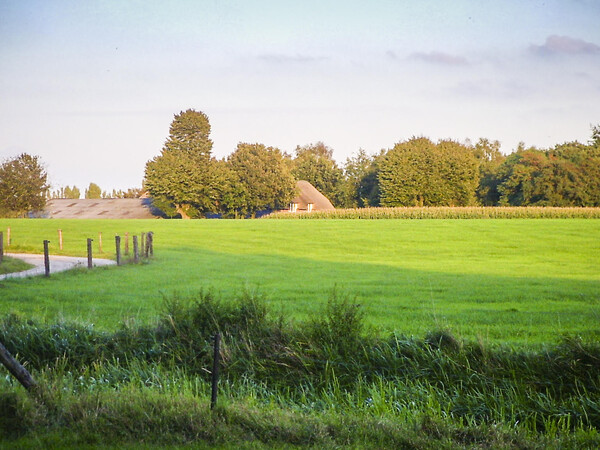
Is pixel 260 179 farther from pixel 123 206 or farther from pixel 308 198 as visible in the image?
pixel 123 206

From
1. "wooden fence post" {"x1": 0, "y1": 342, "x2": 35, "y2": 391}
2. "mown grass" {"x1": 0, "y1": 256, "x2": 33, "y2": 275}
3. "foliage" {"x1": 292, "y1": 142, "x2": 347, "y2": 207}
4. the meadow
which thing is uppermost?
"foliage" {"x1": 292, "y1": 142, "x2": 347, "y2": 207}

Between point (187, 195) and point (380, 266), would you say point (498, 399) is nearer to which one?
point (380, 266)

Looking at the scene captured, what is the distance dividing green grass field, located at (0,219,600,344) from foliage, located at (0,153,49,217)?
1.73m

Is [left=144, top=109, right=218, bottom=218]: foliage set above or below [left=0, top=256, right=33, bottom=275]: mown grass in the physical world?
above

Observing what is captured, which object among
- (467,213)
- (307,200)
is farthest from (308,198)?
(467,213)

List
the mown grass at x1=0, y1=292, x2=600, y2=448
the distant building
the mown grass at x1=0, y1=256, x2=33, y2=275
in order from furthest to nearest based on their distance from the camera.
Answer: the distant building, the mown grass at x1=0, y1=256, x2=33, y2=275, the mown grass at x1=0, y1=292, x2=600, y2=448

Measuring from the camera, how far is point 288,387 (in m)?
6.84

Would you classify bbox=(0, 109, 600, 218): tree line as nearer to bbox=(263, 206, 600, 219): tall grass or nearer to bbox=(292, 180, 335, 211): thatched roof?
bbox=(292, 180, 335, 211): thatched roof

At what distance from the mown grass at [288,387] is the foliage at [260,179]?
232ft

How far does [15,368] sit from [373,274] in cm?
1977

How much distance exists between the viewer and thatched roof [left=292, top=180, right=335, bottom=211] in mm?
89438

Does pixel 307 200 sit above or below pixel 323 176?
below

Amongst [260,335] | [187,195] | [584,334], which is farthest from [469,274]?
[187,195]

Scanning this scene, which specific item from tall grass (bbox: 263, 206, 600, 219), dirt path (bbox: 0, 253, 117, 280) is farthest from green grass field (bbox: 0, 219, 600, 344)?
tall grass (bbox: 263, 206, 600, 219)
